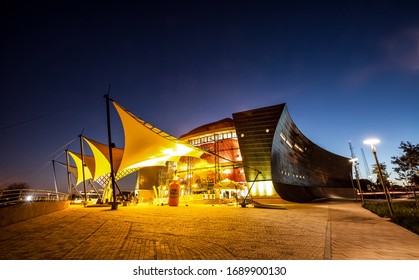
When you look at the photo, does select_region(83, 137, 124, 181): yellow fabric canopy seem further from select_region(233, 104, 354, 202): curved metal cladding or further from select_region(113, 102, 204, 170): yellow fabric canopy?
select_region(233, 104, 354, 202): curved metal cladding

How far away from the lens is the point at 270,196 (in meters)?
27.2

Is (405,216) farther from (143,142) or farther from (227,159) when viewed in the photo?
(143,142)

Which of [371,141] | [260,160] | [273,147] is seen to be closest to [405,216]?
[371,141]

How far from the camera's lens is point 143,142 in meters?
19.2

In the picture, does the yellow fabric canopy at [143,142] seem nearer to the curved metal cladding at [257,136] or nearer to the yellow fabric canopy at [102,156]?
the yellow fabric canopy at [102,156]

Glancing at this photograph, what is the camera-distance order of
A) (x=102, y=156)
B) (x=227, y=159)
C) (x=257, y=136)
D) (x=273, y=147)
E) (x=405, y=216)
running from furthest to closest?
(x=257, y=136) < (x=273, y=147) < (x=102, y=156) < (x=227, y=159) < (x=405, y=216)

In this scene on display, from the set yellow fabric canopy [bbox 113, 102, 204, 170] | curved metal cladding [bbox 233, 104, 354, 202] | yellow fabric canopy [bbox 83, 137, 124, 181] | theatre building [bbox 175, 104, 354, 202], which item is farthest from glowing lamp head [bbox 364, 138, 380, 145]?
yellow fabric canopy [bbox 83, 137, 124, 181]

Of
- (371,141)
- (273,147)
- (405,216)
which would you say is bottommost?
(405,216)

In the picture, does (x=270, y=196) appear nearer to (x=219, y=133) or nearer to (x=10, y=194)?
(x=219, y=133)

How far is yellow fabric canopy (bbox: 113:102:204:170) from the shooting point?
16822 millimetres

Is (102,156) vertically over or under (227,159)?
over

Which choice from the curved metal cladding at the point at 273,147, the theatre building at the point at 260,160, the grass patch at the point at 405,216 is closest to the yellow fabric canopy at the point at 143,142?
the theatre building at the point at 260,160
